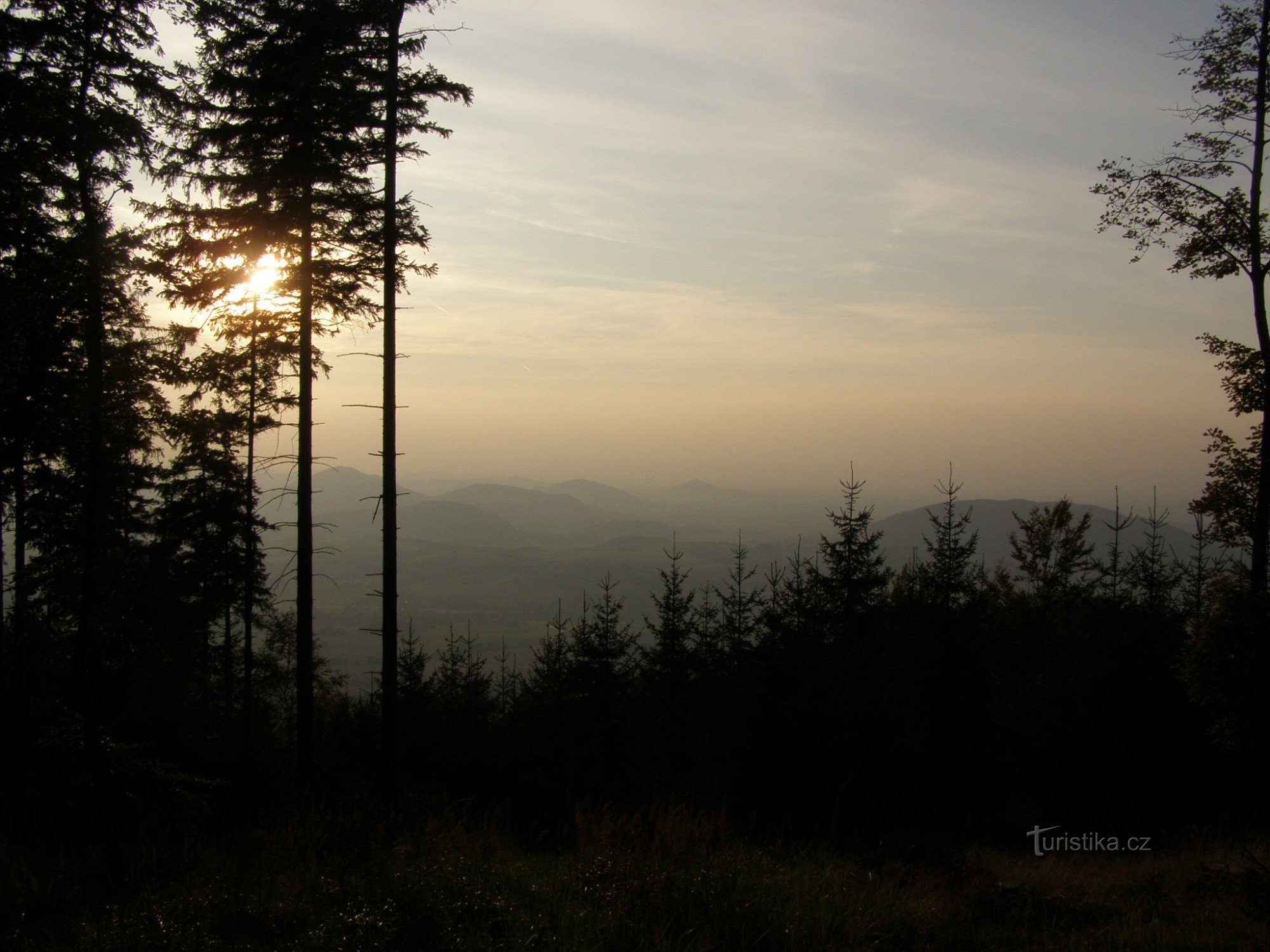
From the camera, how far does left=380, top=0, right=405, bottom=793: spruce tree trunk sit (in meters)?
11.7

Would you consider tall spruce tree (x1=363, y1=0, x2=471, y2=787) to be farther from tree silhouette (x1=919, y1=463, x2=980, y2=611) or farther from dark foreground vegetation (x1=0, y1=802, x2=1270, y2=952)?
tree silhouette (x1=919, y1=463, x2=980, y2=611)

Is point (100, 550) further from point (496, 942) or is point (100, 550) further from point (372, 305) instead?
point (496, 942)

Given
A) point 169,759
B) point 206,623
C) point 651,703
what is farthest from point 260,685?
point 651,703

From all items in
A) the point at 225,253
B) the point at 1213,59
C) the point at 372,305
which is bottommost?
the point at 372,305

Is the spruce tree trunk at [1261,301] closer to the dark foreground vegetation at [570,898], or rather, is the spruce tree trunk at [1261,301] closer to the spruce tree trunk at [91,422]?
the dark foreground vegetation at [570,898]

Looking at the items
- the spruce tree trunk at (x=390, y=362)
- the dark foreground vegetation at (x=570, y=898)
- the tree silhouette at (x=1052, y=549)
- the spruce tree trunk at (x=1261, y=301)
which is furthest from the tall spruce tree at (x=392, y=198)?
the tree silhouette at (x=1052, y=549)

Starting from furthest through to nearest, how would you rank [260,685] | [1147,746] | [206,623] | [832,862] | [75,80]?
[260,685] → [206,623] → [1147,746] → [75,80] → [832,862]

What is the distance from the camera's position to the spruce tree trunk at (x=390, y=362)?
1172 cm

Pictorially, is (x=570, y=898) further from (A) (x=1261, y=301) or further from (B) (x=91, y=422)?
(A) (x=1261, y=301)

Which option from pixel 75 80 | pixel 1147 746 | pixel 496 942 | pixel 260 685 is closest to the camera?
pixel 496 942

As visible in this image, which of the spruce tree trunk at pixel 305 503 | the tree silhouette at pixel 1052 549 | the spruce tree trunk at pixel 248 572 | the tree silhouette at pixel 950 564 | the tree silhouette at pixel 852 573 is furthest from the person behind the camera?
the tree silhouette at pixel 1052 549

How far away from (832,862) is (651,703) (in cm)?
2368

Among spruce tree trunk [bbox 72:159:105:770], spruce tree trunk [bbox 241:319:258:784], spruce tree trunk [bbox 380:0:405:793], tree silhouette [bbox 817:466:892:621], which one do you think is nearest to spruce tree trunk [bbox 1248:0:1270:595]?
tree silhouette [bbox 817:466:892:621]

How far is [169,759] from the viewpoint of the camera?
47.8 feet
